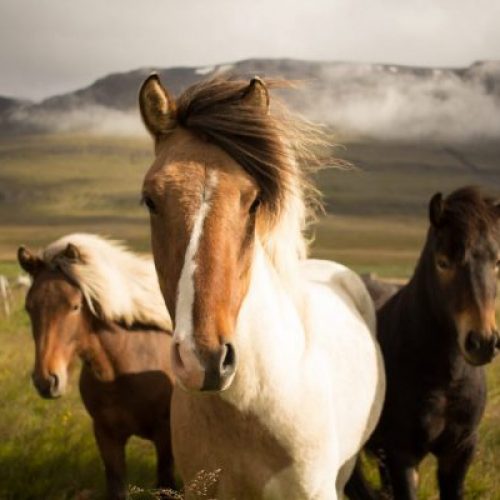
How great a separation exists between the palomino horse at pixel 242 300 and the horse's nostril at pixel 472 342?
2.35ft

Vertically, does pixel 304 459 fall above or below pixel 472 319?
below

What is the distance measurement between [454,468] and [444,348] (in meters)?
0.78

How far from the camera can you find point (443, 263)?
435 cm

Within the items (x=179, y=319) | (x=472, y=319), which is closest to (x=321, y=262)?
(x=472, y=319)

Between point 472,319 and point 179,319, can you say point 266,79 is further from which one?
point 472,319

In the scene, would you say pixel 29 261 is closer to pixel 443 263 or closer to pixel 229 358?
→ pixel 443 263

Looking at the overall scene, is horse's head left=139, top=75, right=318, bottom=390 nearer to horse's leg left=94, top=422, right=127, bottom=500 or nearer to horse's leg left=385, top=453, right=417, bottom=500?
horse's leg left=385, top=453, right=417, bottom=500

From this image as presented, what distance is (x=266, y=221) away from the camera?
322 cm

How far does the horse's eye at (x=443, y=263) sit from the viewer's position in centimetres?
432

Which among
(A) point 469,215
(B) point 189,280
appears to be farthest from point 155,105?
(A) point 469,215

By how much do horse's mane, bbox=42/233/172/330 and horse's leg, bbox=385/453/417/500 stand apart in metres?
2.05

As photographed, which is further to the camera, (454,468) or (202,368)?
(454,468)

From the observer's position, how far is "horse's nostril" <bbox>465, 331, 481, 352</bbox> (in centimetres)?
402

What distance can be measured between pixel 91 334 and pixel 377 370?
7.77 feet
